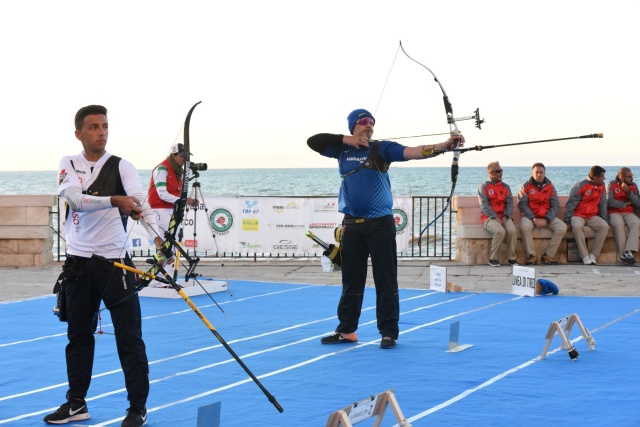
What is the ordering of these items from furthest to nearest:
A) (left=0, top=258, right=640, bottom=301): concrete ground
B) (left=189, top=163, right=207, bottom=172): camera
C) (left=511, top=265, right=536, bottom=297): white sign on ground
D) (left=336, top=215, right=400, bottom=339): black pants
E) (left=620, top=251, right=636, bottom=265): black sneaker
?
(left=620, top=251, right=636, bottom=265): black sneaker
(left=0, top=258, right=640, bottom=301): concrete ground
(left=511, top=265, right=536, bottom=297): white sign on ground
(left=189, top=163, right=207, bottom=172): camera
(left=336, top=215, right=400, bottom=339): black pants

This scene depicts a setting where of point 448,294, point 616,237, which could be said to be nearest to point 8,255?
point 448,294

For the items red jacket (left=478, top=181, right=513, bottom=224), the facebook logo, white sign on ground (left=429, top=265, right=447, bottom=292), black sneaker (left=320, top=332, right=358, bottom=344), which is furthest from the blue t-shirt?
the facebook logo

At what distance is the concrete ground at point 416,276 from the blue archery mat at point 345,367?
1503 millimetres

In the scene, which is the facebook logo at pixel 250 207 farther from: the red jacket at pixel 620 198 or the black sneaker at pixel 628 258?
the black sneaker at pixel 628 258

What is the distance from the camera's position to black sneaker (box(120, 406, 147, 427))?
221 inches

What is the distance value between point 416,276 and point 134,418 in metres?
9.30

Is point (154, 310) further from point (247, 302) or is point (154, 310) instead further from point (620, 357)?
point (620, 357)

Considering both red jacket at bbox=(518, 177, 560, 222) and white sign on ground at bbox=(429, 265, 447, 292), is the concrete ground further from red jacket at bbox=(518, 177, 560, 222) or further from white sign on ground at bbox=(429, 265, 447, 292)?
red jacket at bbox=(518, 177, 560, 222)

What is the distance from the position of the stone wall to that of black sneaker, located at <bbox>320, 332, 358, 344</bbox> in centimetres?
898

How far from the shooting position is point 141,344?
580cm

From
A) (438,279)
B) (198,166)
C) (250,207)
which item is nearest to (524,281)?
(438,279)

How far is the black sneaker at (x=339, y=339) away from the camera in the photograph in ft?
28.1

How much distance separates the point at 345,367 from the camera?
24.5ft

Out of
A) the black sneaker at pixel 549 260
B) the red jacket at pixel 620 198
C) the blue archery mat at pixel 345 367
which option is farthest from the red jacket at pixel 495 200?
the blue archery mat at pixel 345 367
